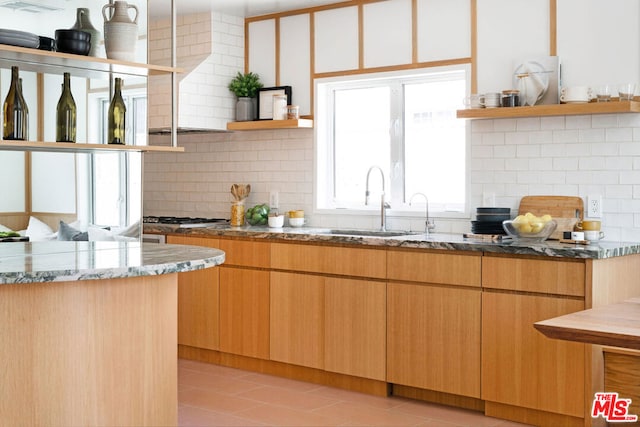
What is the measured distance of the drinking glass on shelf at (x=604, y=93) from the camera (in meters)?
4.68

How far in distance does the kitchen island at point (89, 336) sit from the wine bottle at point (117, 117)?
902mm

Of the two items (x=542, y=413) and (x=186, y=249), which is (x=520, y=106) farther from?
(x=186, y=249)

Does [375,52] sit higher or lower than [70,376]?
higher

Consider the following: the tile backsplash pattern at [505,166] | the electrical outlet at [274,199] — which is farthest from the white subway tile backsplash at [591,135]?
the electrical outlet at [274,199]

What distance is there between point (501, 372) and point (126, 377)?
217 centimetres

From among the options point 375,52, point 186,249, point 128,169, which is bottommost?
point 186,249

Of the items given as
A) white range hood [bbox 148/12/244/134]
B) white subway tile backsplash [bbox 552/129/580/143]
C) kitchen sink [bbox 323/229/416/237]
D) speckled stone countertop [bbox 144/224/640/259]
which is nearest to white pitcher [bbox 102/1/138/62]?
speckled stone countertop [bbox 144/224/640/259]

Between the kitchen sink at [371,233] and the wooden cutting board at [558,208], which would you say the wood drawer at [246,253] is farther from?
the wooden cutting board at [558,208]

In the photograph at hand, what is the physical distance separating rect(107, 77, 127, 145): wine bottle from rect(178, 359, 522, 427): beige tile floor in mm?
1581

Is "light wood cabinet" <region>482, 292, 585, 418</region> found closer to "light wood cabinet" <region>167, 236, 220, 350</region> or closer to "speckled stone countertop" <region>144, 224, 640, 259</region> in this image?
"speckled stone countertop" <region>144, 224, 640, 259</region>

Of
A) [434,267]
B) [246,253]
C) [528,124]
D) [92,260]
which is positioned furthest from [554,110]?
[92,260]

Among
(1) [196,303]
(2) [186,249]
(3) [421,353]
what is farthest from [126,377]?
(1) [196,303]

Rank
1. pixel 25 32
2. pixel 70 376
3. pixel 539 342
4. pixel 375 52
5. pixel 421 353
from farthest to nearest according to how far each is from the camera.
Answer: pixel 375 52
pixel 421 353
pixel 539 342
pixel 25 32
pixel 70 376

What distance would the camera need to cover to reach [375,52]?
19.1ft
